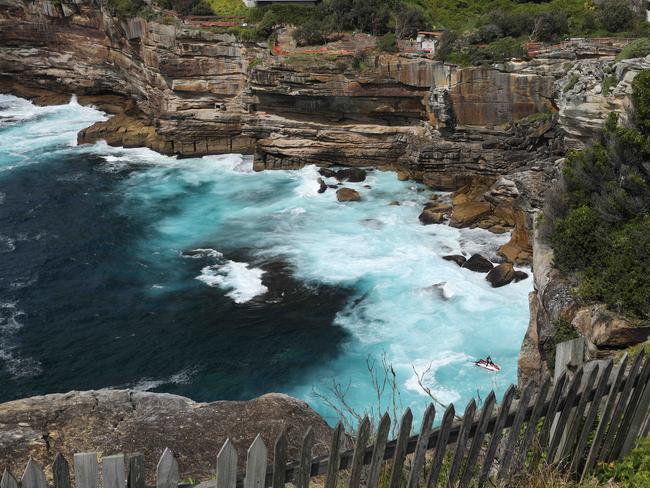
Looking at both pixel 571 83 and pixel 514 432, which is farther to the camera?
pixel 571 83

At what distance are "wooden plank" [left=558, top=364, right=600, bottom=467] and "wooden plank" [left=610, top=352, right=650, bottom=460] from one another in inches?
19.3

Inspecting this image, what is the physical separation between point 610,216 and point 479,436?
9771 millimetres

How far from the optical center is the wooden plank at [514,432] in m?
6.08

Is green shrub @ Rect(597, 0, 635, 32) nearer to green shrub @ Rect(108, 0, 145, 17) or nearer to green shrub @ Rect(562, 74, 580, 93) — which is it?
green shrub @ Rect(562, 74, 580, 93)

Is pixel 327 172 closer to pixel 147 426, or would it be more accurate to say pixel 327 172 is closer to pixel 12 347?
pixel 12 347

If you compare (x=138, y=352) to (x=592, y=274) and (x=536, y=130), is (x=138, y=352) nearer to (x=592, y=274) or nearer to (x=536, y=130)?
(x=592, y=274)

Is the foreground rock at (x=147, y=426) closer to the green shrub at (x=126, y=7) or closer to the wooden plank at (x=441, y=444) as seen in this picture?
the wooden plank at (x=441, y=444)

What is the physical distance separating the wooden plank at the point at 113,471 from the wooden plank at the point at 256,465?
2.89 ft

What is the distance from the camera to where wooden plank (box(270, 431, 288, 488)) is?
192 inches

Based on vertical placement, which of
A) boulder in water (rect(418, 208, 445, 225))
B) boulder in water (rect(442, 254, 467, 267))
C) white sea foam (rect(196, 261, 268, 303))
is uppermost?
boulder in water (rect(418, 208, 445, 225))

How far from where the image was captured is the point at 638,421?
7090 mm

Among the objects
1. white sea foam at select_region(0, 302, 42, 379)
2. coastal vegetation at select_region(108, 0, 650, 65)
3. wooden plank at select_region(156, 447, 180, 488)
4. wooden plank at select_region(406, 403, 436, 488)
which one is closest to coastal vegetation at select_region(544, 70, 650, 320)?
wooden plank at select_region(406, 403, 436, 488)

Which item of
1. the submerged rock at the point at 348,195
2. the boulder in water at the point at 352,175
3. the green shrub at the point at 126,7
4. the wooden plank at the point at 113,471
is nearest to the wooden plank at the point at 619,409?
the wooden plank at the point at 113,471

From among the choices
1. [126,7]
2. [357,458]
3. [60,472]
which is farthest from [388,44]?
[60,472]
